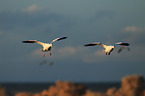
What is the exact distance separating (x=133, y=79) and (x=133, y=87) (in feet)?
5.71

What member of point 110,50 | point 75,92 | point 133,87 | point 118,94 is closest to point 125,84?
point 133,87

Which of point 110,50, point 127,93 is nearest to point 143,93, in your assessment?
point 127,93

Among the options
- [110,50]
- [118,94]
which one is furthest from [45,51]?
[118,94]

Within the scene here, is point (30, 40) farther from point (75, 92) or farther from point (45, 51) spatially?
point (75, 92)

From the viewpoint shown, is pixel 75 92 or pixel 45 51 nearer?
pixel 45 51

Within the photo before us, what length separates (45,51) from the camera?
58.0 ft

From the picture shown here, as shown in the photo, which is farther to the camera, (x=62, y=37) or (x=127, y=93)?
(x=127, y=93)

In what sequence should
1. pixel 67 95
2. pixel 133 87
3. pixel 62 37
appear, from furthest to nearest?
pixel 133 87 < pixel 67 95 < pixel 62 37

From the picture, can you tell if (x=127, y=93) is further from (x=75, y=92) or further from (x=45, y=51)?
(x=45, y=51)

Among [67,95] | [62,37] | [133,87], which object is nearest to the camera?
[62,37]

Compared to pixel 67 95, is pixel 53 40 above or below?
above

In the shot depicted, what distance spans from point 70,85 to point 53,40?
19808mm

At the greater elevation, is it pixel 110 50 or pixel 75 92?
pixel 110 50

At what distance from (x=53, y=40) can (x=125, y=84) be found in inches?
971
